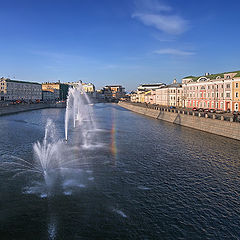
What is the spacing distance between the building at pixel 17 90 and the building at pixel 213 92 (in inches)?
4601

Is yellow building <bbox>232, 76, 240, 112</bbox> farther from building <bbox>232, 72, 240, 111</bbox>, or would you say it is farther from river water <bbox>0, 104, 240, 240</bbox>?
Answer: river water <bbox>0, 104, 240, 240</bbox>

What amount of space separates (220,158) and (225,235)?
50.6 ft

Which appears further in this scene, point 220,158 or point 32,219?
point 220,158

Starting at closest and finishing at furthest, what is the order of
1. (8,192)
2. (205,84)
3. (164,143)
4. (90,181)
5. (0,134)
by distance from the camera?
(8,192) < (90,181) < (164,143) < (0,134) < (205,84)

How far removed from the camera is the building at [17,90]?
474ft

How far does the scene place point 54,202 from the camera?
15.4m

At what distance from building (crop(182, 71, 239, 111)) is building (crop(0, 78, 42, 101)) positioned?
11688cm

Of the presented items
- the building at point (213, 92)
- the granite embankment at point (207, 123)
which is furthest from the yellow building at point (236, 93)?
the granite embankment at point (207, 123)

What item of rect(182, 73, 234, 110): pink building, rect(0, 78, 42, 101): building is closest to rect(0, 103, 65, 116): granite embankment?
rect(0, 78, 42, 101): building

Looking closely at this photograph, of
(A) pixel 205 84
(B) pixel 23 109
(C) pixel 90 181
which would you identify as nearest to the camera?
(C) pixel 90 181

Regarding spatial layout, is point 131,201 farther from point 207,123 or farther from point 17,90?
point 17,90

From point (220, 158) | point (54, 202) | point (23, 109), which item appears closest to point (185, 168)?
point (220, 158)

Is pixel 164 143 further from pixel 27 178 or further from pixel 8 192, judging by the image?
pixel 8 192

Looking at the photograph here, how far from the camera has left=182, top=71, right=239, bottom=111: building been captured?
6194 centimetres
